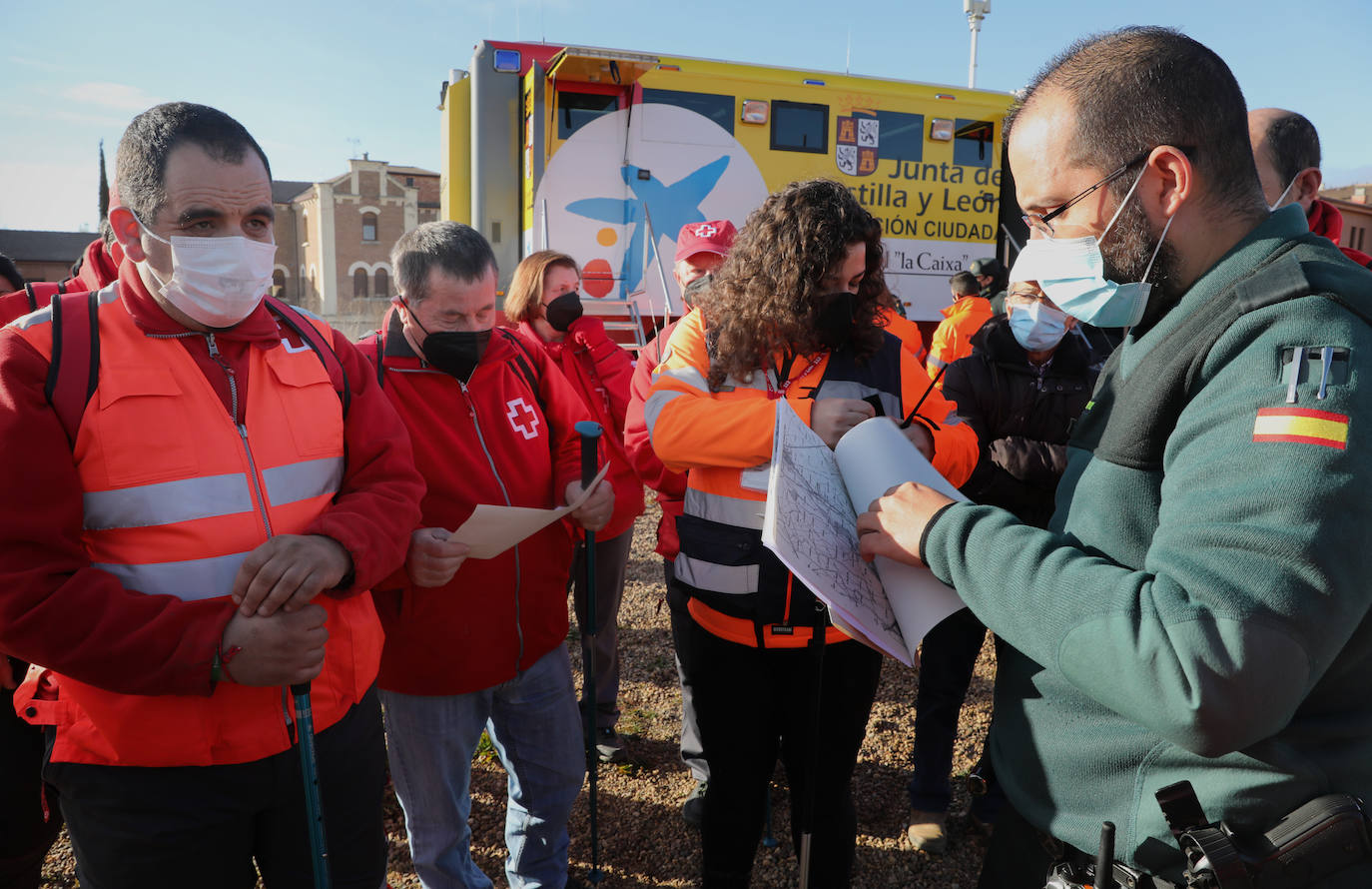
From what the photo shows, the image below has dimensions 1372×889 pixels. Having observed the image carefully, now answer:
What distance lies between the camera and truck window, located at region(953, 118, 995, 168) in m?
8.81

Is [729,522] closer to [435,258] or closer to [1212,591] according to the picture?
[435,258]

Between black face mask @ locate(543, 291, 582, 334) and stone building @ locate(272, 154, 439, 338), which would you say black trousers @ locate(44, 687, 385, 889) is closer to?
black face mask @ locate(543, 291, 582, 334)

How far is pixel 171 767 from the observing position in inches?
66.8

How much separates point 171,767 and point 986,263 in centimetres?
690

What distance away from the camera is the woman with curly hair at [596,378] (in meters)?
4.05

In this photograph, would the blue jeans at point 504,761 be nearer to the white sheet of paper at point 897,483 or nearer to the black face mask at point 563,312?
the white sheet of paper at point 897,483

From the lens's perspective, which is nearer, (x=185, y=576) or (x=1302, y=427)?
(x=1302, y=427)

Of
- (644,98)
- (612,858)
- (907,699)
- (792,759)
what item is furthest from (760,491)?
(644,98)

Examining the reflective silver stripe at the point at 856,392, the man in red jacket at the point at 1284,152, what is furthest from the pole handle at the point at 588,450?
the man in red jacket at the point at 1284,152

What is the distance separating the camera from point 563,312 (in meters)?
4.24

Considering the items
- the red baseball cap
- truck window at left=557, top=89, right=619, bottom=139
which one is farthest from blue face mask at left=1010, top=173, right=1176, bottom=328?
truck window at left=557, top=89, right=619, bottom=139

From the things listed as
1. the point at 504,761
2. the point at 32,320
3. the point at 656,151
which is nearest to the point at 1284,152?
the point at 504,761

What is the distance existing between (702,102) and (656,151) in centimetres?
72

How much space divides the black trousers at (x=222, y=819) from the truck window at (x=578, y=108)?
20.9 ft
